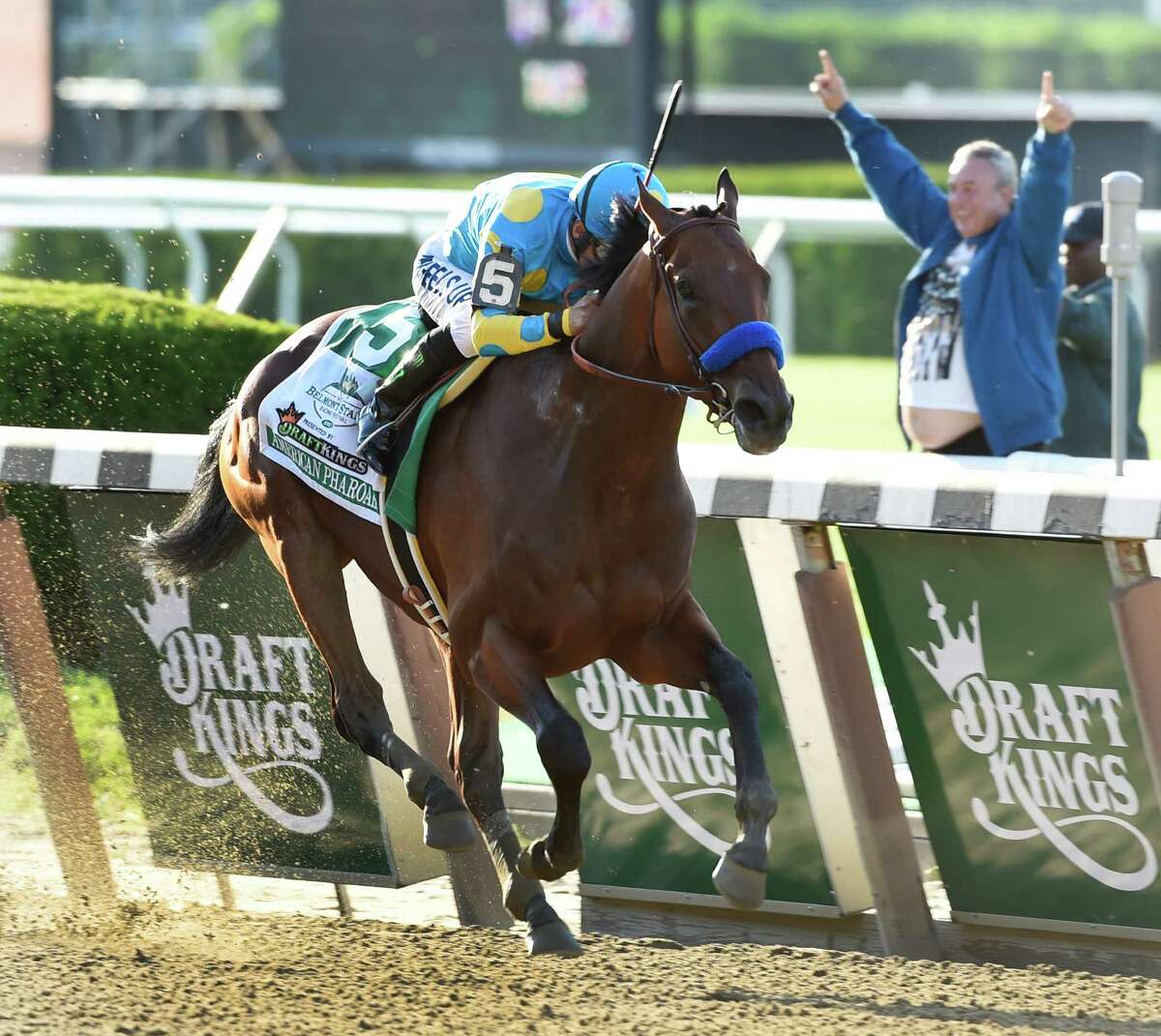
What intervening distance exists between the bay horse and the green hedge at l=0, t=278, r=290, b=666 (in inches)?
67.1

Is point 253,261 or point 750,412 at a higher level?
point 750,412

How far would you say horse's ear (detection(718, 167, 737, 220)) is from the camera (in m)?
3.80

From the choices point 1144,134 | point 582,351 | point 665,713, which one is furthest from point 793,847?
point 1144,134

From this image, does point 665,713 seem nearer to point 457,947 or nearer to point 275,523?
point 457,947

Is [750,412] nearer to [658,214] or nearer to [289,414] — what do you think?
[658,214]

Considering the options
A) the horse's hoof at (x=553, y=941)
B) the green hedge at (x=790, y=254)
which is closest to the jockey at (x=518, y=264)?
the horse's hoof at (x=553, y=941)

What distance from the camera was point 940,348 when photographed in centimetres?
574

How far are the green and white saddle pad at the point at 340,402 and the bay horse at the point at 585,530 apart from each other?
1.00 ft

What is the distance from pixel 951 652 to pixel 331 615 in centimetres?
141

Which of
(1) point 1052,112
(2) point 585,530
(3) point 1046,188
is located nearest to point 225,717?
(2) point 585,530

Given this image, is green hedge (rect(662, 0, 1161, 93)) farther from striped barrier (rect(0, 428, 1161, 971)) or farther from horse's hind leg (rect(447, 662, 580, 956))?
horse's hind leg (rect(447, 662, 580, 956))

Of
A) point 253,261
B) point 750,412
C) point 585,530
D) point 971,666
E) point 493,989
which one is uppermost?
point 750,412

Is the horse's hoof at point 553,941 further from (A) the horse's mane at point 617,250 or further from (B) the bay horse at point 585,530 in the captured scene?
Answer: (A) the horse's mane at point 617,250

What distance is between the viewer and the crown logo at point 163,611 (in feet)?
17.1
